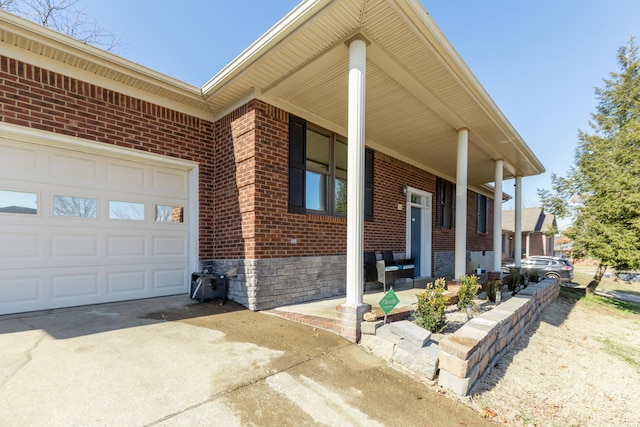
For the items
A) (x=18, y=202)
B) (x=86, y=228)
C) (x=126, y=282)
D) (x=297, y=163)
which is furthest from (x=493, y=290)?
(x=18, y=202)

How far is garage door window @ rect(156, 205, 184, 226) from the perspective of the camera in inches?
198

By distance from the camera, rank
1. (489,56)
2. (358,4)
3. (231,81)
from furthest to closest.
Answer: (489,56)
(231,81)
(358,4)

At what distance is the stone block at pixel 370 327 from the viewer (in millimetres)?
3224

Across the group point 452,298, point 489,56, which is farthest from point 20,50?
point 489,56

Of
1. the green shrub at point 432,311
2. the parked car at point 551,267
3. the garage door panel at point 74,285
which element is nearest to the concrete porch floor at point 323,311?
the green shrub at point 432,311

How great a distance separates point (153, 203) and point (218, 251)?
1354 mm

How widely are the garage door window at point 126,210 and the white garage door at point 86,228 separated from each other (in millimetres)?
13

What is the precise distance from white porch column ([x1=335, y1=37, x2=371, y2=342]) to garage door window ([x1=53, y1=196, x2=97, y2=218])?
12.8 feet

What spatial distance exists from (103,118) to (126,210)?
56.0 inches

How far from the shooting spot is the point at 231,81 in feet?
14.6

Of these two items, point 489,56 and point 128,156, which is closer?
point 128,156

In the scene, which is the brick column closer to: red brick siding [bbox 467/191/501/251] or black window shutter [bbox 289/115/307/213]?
black window shutter [bbox 289/115/307/213]

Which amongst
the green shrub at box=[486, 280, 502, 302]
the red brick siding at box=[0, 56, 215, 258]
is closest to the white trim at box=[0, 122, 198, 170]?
the red brick siding at box=[0, 56, 215, 258]

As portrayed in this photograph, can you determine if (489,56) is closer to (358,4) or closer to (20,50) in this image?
(358,4)
